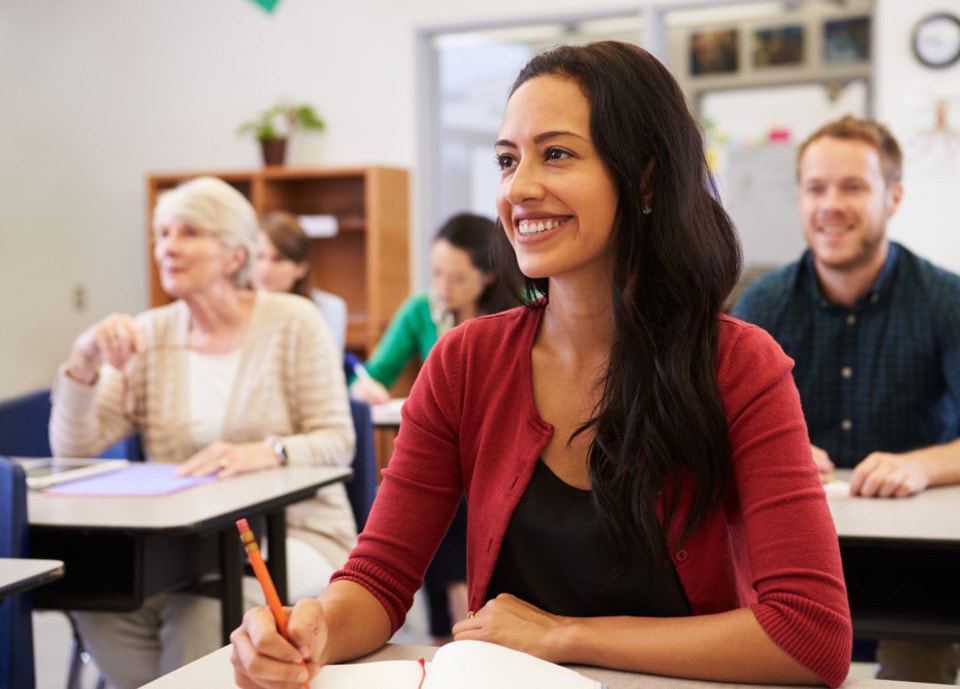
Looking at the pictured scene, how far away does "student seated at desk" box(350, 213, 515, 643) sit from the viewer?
3.53m

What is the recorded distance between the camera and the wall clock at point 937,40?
512cm

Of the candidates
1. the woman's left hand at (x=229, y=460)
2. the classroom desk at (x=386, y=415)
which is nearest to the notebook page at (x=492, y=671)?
the woman's left hand at (x=229, y=460)

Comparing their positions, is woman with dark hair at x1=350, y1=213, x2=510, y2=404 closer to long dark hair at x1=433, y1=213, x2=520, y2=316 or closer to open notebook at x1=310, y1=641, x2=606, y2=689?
long dark hair at x1=433, y1=213, x2=520, y2=316

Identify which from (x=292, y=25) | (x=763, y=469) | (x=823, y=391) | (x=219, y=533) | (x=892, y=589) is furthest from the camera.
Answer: (x=292, y=25)

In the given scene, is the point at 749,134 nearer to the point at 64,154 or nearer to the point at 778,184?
the point at 778,184

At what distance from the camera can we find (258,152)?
21.1 ft

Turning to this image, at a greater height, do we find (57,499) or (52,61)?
(52,61)

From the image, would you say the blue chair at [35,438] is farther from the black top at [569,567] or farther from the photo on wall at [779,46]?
Result: the photo on wall at [779,46]

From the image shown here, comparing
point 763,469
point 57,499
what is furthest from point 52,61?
point 763,469

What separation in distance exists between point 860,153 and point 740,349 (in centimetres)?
144

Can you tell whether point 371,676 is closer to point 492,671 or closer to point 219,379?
point 492,671

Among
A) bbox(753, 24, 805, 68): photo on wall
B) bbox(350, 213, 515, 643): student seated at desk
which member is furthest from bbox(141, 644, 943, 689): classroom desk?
bbox(753, 24, 805, 68): photo on wall

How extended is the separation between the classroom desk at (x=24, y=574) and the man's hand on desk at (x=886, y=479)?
1450mm

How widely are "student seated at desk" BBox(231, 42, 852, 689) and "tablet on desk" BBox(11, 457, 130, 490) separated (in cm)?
135
